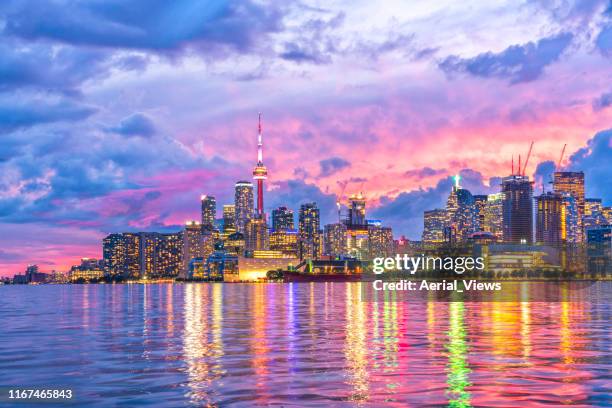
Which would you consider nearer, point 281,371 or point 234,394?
point 234,394

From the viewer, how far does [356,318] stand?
87.5 metres

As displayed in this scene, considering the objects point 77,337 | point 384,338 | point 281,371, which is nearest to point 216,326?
point 77,337

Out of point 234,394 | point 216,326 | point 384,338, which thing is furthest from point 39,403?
point 216,326

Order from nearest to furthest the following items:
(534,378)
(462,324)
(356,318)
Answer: (534,378)
(462,324)
(356,318)

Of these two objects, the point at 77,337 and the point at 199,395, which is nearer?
the point at 199,395

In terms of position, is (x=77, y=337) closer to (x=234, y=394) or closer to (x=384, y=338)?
(x=384, y=338)

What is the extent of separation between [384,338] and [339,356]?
43.5 feet

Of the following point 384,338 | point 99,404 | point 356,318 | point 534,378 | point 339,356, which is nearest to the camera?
point 99,404

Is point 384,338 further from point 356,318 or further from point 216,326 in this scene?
point 356,318

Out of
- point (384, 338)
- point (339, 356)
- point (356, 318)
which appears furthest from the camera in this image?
point (356, 318)

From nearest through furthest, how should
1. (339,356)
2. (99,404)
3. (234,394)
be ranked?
(99,404)
(234,394)
(339,356)

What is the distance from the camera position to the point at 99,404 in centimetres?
3077

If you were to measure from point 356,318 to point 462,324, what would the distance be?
51.8ft

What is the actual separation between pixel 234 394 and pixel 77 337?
34255mm
